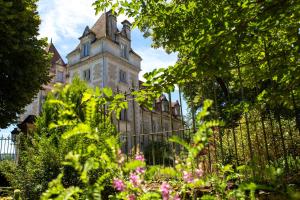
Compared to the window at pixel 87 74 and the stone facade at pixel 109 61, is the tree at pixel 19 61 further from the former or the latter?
the window at pixel 87 74

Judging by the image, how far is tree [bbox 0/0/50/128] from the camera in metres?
11.3

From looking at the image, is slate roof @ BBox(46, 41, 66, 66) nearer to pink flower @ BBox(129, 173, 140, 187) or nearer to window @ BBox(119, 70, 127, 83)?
window @ BBox(119, 70, 127, 83)

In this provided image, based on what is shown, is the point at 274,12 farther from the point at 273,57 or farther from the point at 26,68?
the point at 26,68

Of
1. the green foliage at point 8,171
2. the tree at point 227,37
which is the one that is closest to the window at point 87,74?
Answer: the green foliage at point 8,171

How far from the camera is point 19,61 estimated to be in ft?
40.0

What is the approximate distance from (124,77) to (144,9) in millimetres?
25019

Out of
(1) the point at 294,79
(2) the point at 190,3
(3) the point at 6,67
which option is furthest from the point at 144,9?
(3) the point at 6,67

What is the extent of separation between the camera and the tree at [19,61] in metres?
11.3

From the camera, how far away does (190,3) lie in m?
3.97

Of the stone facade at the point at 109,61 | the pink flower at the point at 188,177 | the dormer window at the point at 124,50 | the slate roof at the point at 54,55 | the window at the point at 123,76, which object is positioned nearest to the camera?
the pink flower at the point at 188,177

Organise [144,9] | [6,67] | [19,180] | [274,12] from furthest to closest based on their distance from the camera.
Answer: [6,67], [19,180], [144,9], [274,12]

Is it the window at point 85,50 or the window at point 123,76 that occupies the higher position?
the window at point 85,50

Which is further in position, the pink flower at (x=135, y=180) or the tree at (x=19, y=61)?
the tree at (x=19, y=61)

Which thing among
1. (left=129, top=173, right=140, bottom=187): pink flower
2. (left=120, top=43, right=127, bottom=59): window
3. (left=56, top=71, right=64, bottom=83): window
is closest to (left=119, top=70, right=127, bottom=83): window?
(left=120, top=43, right=127, bottom=59): window
